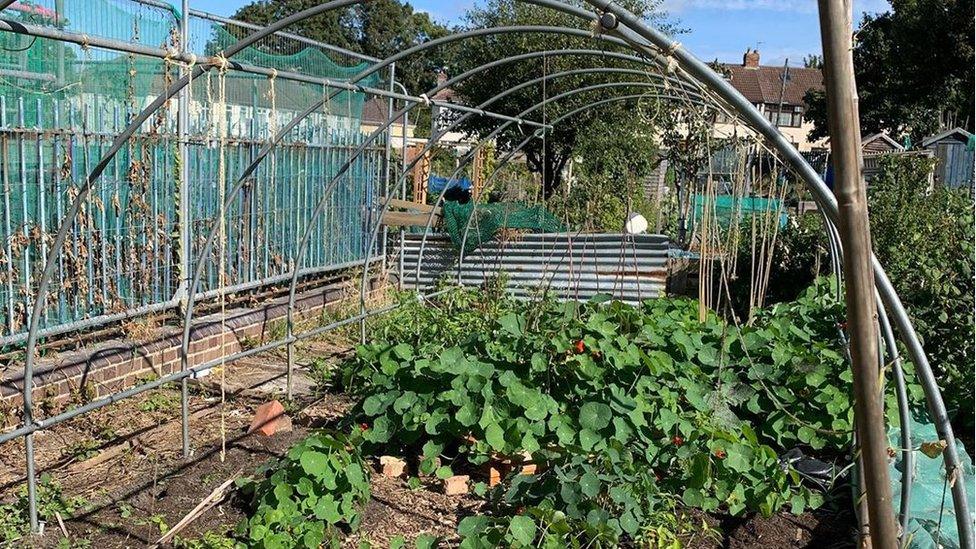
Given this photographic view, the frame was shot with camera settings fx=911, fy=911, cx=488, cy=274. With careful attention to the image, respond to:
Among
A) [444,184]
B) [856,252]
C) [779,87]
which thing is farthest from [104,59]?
[779,87]

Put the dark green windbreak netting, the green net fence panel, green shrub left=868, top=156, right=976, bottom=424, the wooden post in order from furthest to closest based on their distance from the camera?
the dark green windbreak netting → the green net fence panel → green shrub left=868, top=156, right=976, bottom=424 → the wooden post

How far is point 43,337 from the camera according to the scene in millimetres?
5809

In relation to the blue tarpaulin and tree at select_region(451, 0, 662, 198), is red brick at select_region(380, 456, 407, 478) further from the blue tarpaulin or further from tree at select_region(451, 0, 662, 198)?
tree at select_region(451, 0, 662, 198)

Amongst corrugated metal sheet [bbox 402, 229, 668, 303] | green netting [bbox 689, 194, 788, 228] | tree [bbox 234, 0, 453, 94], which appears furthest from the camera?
tree [bbox 234, 0, 453, 94]

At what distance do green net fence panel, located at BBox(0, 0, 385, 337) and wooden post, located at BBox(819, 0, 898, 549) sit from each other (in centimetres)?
378

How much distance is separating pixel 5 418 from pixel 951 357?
215 inches

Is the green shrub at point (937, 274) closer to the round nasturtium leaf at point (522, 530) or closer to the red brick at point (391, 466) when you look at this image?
the round nasturtium leaf at point (522, 530)

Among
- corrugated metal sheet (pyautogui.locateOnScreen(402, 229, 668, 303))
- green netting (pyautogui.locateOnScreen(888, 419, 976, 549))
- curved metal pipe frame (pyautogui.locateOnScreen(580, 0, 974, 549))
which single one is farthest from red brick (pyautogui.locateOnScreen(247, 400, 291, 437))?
corrugated metal sheet (pyautogui.locateOnScreen(402, 229, 668, 303))

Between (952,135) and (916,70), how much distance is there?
10614 mm

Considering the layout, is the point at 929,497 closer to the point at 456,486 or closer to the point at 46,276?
the point at 456,486

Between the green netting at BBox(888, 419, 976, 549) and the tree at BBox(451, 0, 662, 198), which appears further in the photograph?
the tree at BBox(451, 0, 662, 198)

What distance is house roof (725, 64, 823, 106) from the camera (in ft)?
151

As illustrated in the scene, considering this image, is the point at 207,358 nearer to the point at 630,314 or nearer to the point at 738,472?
the point at 630,314

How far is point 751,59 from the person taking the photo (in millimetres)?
52719
